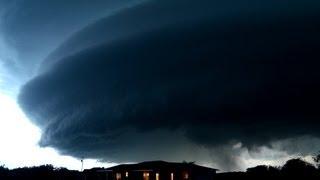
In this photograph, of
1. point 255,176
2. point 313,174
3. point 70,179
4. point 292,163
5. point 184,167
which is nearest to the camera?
point 313,174

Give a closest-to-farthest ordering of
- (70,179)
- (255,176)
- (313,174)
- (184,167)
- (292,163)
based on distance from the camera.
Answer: (313,174) < (184,167) < (255,176) < (70,179) < (292,163)

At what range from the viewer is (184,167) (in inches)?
3826

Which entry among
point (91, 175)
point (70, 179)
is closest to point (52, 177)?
point (70, 179)

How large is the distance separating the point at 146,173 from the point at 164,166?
191 inches

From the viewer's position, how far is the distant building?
96062 mm

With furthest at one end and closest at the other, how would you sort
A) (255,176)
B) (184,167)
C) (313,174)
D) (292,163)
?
(292,163) < (255,176) < (184,167) < (313,174)

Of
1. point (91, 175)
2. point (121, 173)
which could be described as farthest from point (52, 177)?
point (121, 173)

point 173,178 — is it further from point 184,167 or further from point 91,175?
point 91,175

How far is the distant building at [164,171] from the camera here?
96062mm

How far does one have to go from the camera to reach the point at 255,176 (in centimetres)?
10825

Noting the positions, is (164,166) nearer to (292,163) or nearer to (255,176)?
(255,176)

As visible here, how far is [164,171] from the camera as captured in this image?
96.2 meters

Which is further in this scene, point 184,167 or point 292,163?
point 292,163

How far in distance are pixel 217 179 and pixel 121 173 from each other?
26.3 metres
